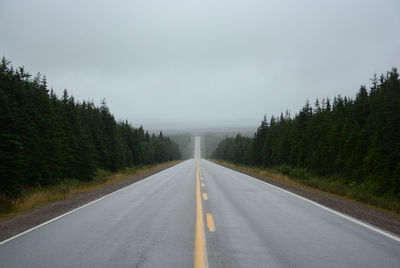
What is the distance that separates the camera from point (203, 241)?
5.39m

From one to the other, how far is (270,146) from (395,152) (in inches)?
1507

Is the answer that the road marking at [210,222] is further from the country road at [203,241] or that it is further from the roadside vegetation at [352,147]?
the roadside vegetation at [352,147]

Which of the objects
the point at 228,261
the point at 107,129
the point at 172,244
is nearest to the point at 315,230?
the point at 228,261

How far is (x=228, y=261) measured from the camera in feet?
14.2

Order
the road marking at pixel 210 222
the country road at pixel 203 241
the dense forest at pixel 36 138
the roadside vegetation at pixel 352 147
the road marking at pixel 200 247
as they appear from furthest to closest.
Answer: the roadside vegetation at pixel 352 147 < the dense forest at pixel 36 138 < the road marking at pixel 210 222 < the country road at pixel 203 241 < the road marking at pixel 200 247

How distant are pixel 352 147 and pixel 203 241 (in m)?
31.8

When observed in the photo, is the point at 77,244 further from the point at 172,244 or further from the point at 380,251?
the point at 380,251

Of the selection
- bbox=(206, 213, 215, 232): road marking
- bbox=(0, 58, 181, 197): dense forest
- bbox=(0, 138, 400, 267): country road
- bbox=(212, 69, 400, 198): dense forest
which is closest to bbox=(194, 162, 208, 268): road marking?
bbox=(0, 138, 400, 267): country road

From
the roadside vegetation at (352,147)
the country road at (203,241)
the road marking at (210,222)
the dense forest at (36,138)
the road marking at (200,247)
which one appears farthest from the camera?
the roadside vegetation at (352,147)

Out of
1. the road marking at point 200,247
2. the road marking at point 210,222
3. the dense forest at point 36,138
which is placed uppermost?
the dense forest at point 36,138

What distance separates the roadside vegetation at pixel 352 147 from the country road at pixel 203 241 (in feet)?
19.9

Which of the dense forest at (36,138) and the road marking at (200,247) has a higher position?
the dense forest at (36,138)

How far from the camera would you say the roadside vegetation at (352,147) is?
70.9ft

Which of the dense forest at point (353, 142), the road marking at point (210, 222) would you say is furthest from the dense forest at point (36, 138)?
the dense forest at point (353, 142)
